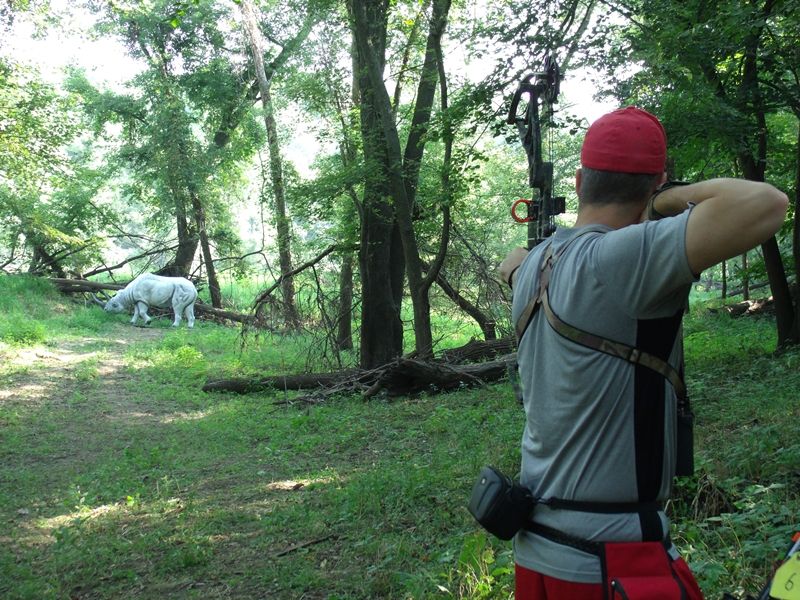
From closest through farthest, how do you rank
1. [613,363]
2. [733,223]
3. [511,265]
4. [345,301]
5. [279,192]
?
[733,223], [613,363], [511,265], [345,301], [279,192]

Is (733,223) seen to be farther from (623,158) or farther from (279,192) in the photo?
(279,192)

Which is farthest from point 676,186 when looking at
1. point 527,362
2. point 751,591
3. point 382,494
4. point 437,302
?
point 437,302

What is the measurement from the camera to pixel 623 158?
1889 mm

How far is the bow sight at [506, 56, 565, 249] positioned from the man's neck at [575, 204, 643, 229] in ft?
2.33

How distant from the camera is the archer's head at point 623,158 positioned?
6.20 feet

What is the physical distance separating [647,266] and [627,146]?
0.34 metres

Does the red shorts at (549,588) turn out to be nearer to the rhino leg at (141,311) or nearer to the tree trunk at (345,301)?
the tree trunk at (345,301)

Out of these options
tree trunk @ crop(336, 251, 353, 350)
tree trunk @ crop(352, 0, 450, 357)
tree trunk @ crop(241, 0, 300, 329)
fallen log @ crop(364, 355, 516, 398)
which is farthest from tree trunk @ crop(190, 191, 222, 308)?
fallen log @ crop(364, 355, 516, 398)

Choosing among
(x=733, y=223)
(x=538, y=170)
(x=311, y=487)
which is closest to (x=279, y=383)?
(x=311, y=487)

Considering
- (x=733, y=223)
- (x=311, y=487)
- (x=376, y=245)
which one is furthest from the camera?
(x=376, y=245)

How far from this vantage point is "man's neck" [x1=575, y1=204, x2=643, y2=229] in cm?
196

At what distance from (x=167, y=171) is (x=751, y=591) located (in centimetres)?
2515

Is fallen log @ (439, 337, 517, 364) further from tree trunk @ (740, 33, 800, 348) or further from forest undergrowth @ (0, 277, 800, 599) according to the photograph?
tree trunk @ (740, 33, 800, 348)

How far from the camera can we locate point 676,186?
1.92 m
